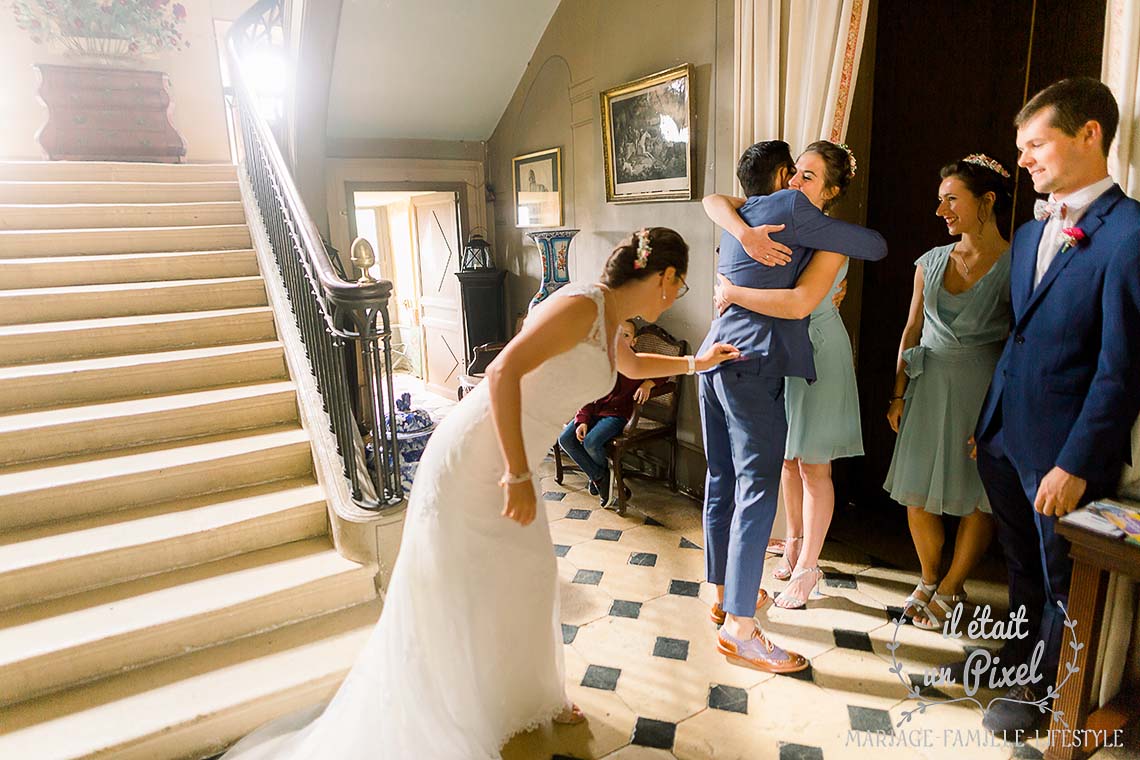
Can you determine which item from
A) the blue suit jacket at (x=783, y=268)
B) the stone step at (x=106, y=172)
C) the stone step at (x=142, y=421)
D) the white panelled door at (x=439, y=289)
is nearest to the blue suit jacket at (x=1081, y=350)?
the blue suit jacket at (x=783, y=268)

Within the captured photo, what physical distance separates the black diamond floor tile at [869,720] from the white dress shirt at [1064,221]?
4.97ft

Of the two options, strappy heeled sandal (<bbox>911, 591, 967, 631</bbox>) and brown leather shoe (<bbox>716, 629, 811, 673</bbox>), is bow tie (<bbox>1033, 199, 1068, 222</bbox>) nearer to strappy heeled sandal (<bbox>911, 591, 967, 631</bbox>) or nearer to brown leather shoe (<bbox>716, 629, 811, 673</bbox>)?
strappy heeled sandal (<bbox>911, 591, 967, 631</bbox>)

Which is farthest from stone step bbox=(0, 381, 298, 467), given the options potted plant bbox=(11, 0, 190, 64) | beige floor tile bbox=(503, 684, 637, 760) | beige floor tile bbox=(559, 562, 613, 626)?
potted plant bbox=(11, 0, 190, 64)

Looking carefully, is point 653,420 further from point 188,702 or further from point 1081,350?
point 188,702

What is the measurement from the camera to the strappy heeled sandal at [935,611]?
9.07ft

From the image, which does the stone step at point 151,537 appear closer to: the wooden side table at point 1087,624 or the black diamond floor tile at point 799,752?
the black diamond floor tile at point 799,752

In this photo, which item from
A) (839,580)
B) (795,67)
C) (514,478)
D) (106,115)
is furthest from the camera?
(106,115)

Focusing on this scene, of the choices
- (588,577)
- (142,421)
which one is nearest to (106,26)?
(142,421)

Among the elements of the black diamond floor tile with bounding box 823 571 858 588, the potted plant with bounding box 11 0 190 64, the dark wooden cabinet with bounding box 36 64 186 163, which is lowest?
the black diamond floor tile with bounding box 823 571 858 588

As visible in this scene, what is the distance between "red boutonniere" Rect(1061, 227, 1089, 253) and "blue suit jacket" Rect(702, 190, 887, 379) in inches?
20.1

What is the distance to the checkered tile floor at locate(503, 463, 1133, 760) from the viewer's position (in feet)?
7.10

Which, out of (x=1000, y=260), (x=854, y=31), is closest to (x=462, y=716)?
(x=1000, y=260)

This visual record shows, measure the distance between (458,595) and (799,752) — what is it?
4.00 ft

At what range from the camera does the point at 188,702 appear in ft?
7.22
